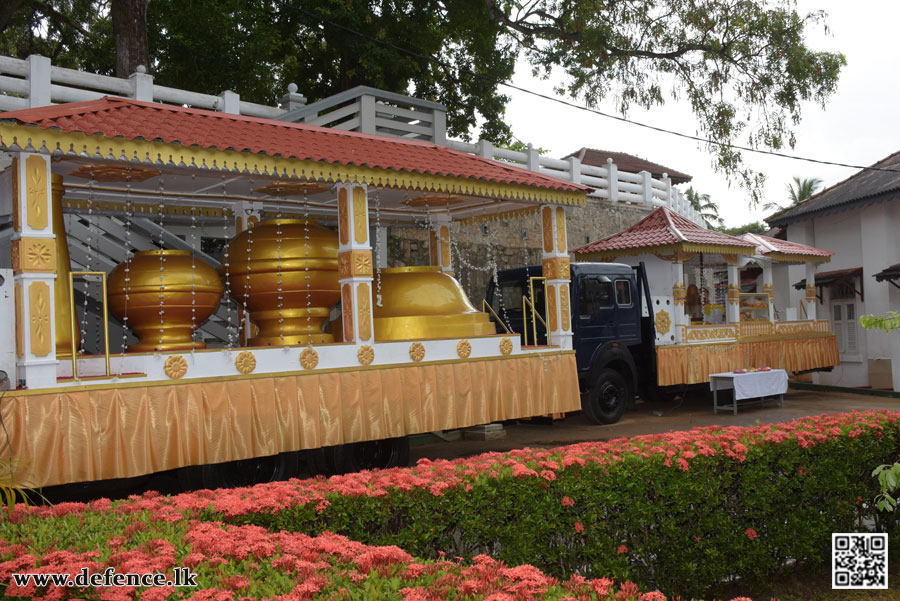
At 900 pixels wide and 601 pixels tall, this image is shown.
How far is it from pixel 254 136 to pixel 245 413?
2.88 metres

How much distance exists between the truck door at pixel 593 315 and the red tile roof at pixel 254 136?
298 centimetres

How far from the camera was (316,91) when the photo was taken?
18.6 m

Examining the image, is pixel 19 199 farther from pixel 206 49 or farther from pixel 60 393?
pixel 206 49

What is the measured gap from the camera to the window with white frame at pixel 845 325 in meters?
21.7

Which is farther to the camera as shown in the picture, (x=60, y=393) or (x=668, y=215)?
(x=668, y=215)

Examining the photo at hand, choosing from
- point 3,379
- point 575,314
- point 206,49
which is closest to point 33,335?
point 3,379

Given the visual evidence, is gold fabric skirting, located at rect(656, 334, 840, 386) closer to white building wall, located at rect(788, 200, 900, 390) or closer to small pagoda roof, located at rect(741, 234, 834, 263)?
white building wall, located at rect(788, 200, 900, 390)

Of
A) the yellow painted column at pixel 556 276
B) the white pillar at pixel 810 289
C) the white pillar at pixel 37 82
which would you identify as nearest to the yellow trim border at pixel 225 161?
the yellow painted column at pixel 556 276

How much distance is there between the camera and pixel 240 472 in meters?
8.09

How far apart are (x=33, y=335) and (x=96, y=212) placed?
4.28 m

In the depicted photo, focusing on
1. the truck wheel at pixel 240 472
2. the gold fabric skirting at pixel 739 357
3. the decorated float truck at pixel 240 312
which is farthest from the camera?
the gold fabric skirting at pixel 739 357

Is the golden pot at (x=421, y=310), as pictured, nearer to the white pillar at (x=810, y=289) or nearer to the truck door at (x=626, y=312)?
the truck door at (x=626, y=312)

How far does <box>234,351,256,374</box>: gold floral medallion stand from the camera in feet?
24.9

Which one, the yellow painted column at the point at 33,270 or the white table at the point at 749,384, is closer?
the yellow painted column at the point at 33,270
